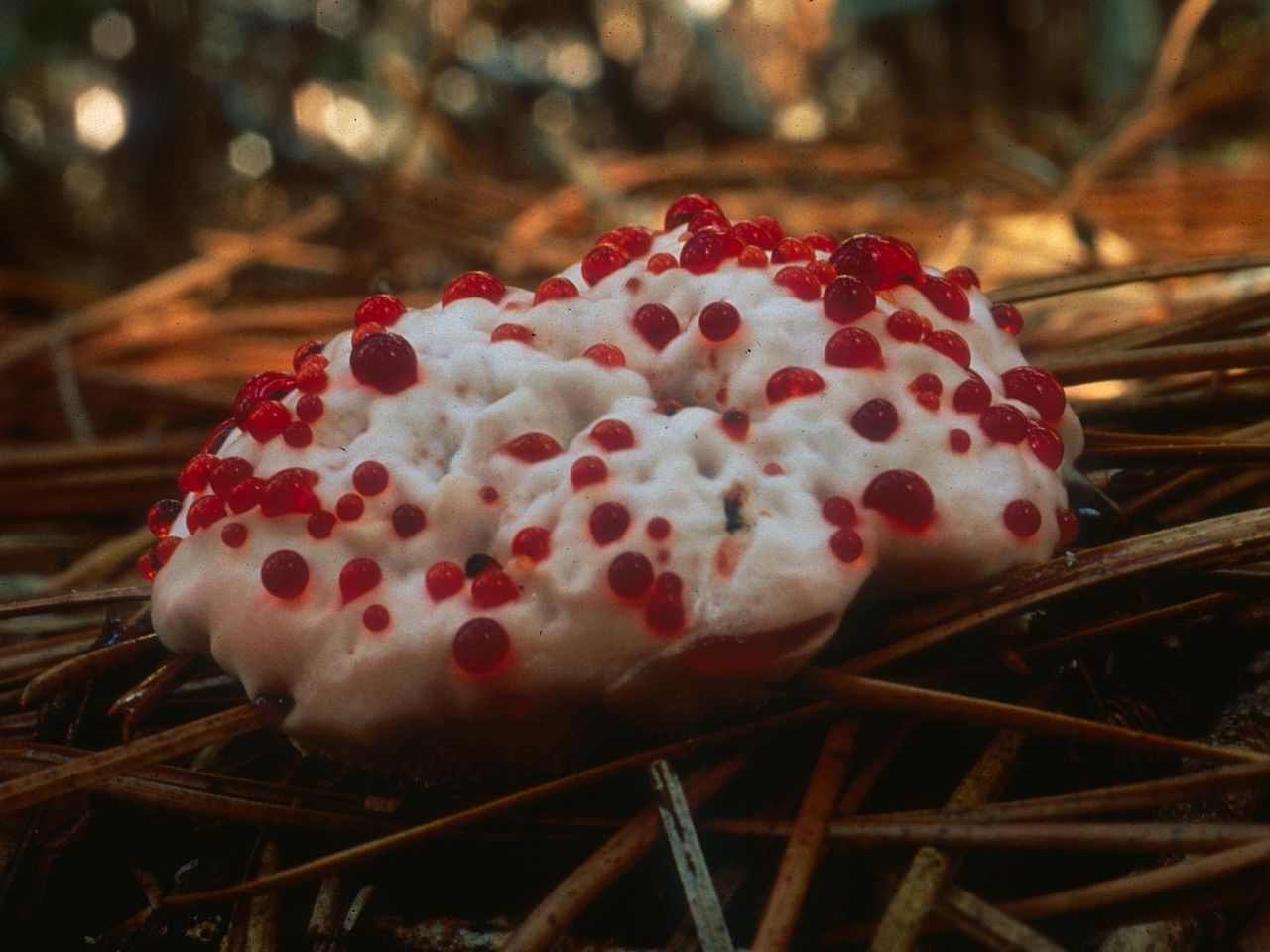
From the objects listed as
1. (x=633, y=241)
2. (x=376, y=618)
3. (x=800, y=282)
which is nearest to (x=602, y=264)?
(x=633, y=241)

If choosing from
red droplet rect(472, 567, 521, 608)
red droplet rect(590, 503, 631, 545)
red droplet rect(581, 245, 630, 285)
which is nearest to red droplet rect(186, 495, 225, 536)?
red droplet rect(472, 567, 521, 608)

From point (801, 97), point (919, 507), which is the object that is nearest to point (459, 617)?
point (919, 507)

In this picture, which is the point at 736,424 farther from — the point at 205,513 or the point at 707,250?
the point at 205,513

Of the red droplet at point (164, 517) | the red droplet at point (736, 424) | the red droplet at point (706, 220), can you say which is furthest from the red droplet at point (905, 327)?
the red droplet at point (164, 517)

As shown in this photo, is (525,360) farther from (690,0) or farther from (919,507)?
(690,0)

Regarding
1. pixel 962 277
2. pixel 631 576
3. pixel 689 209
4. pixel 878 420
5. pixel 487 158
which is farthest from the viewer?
pixel 487 158

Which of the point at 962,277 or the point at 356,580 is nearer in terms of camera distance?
the point at 356,580

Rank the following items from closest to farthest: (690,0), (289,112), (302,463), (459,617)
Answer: (459,617) → (302,463) → (690,0) → (289,112)

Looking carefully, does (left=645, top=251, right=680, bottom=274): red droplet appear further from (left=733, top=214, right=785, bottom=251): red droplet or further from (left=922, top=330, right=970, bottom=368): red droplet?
(left=922, top=330, right=970, bottom=368): red droplet
